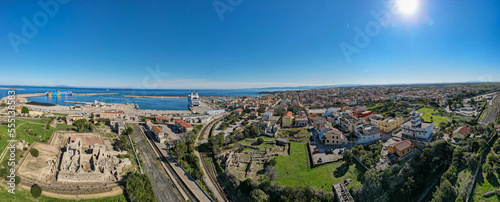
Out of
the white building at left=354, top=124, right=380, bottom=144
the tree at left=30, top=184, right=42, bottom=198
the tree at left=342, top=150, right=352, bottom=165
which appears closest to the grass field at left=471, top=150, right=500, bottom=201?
the tree at left=342, top=150, right=352, bottom=165

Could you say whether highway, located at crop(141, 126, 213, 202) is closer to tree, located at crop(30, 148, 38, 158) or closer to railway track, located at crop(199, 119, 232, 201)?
railway track, located at crop(199, 119, 232, 201)

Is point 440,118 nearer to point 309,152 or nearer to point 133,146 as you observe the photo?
point 309,152

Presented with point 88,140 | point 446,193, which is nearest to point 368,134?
point 446,193

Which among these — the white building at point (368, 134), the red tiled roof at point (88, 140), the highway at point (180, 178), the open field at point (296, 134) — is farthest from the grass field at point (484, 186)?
the red tiled roof at point (88, 140)

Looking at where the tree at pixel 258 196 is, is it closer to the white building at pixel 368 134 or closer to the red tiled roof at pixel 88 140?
the white building at pixel 368 134

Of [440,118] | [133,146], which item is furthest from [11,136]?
[440,118]

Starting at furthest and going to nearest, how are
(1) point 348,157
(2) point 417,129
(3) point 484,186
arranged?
(2) point 417,129 → (1) point 348,157 → (3) point 484,186

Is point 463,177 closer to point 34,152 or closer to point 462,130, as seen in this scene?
point 462,130
